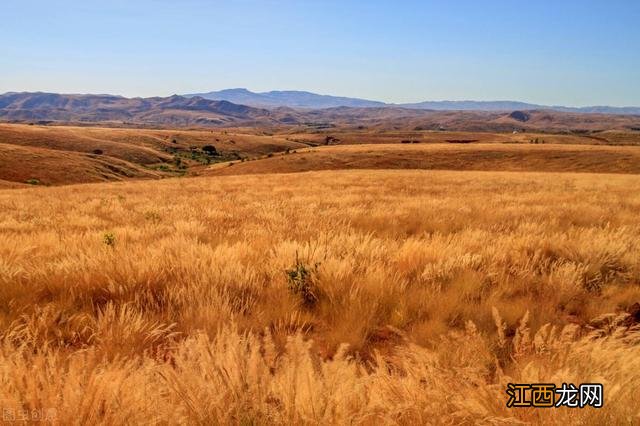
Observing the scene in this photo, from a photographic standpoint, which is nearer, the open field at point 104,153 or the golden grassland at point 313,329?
the golden grassland at point 313,329

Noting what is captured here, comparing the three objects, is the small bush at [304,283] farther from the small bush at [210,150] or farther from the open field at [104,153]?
the small bush at [210,150]

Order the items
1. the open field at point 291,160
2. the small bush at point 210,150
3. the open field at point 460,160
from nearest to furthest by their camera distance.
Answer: the open field at point 291,160
the open field at point 460,160
the small bush at point 210,150

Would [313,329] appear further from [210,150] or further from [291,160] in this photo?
[210,150]

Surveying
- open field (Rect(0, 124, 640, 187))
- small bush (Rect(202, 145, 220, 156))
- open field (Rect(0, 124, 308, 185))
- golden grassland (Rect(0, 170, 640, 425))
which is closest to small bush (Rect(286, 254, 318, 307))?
golden grassland (Rect(0, 170, 640, 425))

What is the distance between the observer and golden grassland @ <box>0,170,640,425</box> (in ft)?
6.42

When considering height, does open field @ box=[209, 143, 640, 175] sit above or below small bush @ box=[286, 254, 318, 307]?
below

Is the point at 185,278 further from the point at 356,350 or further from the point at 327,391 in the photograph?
the point at 327,391

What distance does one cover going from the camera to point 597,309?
13.1ft

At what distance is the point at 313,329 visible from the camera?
3463 millimetres

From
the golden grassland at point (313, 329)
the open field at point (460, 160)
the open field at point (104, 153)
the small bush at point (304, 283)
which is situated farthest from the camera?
the open field at point (460, 160)

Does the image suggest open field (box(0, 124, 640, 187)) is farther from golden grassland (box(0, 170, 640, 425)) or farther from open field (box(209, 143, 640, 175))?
golden grassland (box(0, 170, 640, 425))

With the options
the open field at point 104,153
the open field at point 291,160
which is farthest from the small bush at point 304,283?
the open field at point 104,153

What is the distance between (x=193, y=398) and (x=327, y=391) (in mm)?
629

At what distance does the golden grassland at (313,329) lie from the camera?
1958 millimetres
